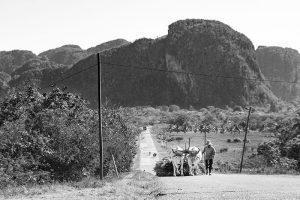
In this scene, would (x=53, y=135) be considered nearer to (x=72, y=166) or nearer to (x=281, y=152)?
(x=72, y=166)

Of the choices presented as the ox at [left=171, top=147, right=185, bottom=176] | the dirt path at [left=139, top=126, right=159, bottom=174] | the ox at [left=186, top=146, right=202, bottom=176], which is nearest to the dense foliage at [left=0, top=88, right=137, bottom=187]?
the dirt path at [left=139, top=126, right=159, bottom=174]

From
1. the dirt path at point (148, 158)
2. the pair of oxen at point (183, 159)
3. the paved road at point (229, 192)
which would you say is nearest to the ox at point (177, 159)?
Answer: the pair of oxen at point (183, 159)

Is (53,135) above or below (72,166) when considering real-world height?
above

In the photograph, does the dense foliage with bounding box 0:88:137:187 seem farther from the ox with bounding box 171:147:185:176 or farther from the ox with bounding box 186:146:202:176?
the ox with bounding box 186:146:202:176

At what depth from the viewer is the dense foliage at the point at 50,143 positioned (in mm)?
24094

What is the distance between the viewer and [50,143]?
92.4ft

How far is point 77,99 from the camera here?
3931 cm

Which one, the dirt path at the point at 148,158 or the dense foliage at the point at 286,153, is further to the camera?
the dirt path at the point at 148,158

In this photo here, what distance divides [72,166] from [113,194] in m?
13.9

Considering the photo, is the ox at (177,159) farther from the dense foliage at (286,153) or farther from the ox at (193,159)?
the dense foliage at (286,153)

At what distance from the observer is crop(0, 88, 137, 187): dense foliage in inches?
A: 949

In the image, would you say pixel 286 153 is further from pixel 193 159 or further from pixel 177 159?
pixel 177 159

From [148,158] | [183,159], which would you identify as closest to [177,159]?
[183,159]

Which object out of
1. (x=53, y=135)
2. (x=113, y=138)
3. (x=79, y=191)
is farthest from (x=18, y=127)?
(x=79, y=191)
